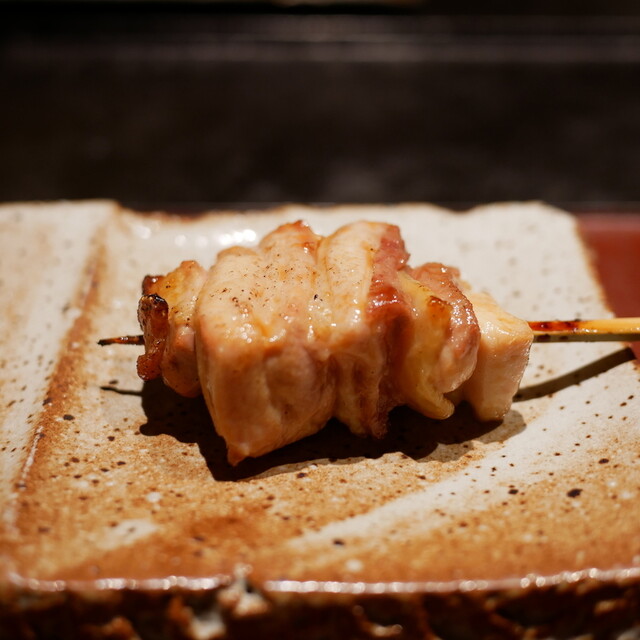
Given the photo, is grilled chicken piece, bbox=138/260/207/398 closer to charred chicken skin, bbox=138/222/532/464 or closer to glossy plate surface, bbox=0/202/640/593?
charred chicken skin, bbox=138/222/532/464

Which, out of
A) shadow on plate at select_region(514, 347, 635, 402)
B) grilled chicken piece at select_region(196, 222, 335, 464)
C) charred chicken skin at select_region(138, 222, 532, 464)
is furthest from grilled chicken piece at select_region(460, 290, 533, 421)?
grilled chicken piece at select_region(196, 222, 335, 464)

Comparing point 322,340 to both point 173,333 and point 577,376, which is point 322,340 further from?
point 577,376

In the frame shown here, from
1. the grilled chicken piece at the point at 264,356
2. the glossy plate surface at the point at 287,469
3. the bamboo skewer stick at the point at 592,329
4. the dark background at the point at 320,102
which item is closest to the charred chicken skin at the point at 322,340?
the grilled chicken piece at the point at 264,356

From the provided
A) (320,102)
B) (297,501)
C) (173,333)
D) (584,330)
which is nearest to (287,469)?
(297,501)

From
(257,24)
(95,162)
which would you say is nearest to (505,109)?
(257,24)

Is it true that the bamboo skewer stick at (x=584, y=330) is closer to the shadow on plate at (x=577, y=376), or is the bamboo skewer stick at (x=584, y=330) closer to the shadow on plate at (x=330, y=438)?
the shadow on plate at (x=577, y=376)

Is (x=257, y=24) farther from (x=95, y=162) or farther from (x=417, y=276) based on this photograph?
(x=417, y=276)
